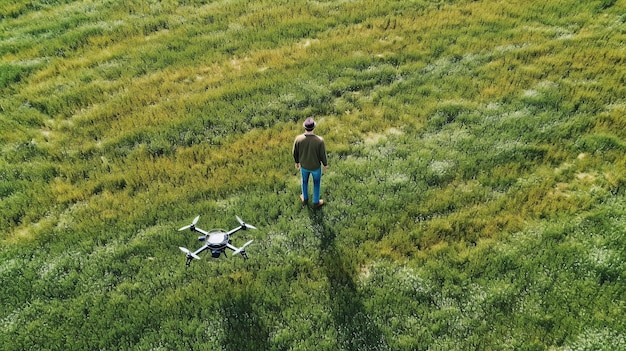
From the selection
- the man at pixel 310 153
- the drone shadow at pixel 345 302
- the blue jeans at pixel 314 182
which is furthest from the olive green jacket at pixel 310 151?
the drone shadow at pixel 345 302

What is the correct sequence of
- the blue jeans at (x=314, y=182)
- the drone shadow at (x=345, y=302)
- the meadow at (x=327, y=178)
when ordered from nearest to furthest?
the drone shadow at (x=345, y=302)
the meadow at (x=327, y=178)
the blue jeans at (x=314, y=182)

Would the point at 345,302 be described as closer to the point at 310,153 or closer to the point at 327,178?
the point at 310,153

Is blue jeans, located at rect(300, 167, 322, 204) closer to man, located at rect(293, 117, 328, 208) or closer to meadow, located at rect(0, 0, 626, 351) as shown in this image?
man, located at rect(293, 117, 328, 208)

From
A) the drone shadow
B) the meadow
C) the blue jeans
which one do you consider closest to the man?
the blue jeans

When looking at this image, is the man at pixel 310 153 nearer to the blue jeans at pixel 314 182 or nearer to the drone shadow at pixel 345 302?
the blue jeans at pixel 314 182

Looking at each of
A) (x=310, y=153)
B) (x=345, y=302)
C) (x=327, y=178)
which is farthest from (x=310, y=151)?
(x=345, y=302)

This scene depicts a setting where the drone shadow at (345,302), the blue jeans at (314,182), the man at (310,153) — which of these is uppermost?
the man at (310,153)

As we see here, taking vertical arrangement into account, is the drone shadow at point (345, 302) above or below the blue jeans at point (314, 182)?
below

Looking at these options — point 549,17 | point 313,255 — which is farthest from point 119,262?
point 549,17
